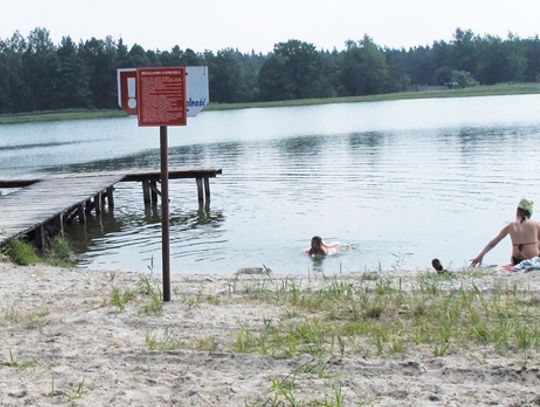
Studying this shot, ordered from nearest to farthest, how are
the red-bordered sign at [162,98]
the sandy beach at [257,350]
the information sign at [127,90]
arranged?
the sandy beach at [257,350], the red-bordered sign at [162,98], the information sign at [127,90]

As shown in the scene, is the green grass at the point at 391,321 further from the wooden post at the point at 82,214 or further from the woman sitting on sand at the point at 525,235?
the wooden post at the point at 82,214

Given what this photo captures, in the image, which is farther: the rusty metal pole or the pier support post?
the pier support post

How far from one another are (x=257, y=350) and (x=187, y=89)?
12.7ft

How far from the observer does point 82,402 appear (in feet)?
16.2

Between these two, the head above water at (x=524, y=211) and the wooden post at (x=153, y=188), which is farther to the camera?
the wooden post at (x=153, y=188)

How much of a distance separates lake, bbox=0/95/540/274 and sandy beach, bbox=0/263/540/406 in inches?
113

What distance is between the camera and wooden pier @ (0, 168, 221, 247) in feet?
48.9

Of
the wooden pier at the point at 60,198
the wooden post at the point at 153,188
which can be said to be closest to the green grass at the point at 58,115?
the wooden pier at the point at 60,198

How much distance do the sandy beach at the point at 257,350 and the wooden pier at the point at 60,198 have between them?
18.7 feet

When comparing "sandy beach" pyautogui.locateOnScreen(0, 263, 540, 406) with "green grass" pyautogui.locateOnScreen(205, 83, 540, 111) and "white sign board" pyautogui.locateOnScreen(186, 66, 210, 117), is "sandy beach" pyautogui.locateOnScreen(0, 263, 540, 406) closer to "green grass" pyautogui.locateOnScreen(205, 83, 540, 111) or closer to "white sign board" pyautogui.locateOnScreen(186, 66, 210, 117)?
A: "white sign board" pyautogui.locateOnScreen(186, 66, 210, 117)

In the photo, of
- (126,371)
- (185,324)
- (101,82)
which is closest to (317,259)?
(185,324)

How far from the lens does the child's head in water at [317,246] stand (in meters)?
14.1

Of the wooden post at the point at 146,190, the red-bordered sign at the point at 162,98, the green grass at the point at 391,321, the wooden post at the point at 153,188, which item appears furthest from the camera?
the wooden post at the point at 153,188

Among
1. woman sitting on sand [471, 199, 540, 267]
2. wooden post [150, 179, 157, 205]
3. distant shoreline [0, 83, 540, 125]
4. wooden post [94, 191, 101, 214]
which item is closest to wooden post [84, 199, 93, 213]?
wooden post [94, 191, 101, 214]
